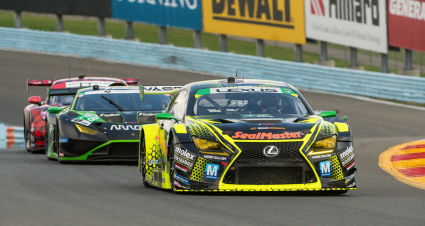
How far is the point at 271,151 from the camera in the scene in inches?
282

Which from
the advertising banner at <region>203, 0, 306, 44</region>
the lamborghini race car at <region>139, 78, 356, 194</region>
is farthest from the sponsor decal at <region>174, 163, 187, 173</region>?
the advertising banner at <region>203, 0, 306, 44</region>

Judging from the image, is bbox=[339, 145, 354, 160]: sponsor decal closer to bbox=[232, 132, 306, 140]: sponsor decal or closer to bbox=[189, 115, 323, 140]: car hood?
bbox=[189, 115, 323, 140]: car hood

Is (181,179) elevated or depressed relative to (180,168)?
depressed

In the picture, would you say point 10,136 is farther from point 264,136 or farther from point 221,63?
point 264,136

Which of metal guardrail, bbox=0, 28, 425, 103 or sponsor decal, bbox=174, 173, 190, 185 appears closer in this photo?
sponsor decal, bbox=174, 173, 190, 185

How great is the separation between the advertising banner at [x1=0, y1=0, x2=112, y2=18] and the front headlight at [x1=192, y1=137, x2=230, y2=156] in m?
25.4

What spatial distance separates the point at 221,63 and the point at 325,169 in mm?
19774

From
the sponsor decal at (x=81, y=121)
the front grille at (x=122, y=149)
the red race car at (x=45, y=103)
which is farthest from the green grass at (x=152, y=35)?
the front grille at (x=122, y=149)

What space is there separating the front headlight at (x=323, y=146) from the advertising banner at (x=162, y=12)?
21.6 metres

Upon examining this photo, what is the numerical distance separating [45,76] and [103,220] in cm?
2103

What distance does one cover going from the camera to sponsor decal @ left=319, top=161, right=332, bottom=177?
7.30m

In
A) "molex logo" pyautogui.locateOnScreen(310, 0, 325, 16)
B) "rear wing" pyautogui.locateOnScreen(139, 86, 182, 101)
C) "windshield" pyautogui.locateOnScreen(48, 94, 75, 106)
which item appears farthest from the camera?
"molex logo" pyautogui.locateOnScreen(310, 0, 325, 16)

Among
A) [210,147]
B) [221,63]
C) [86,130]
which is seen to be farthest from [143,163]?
[221,63]

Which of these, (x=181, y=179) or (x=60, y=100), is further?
(x=60, y=100)
